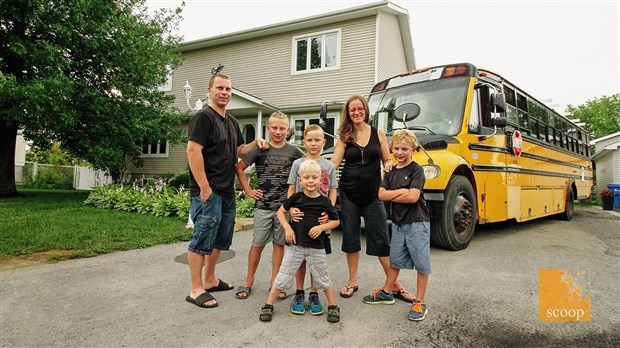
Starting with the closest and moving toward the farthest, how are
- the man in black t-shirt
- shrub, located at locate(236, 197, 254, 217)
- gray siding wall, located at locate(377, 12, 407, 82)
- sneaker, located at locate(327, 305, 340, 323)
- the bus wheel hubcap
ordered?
sneaker, located at locate(327, 305, 340, 323), the man in black t-shirt, the bus wheel hubcap, shrub, located at locate(236, 197, 254, 217), gray siding wall, located at locate(377, 12, 407, 82)

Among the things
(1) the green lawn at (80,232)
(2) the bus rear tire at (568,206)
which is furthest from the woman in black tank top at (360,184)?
(2) the bus rear tire at (568,206)

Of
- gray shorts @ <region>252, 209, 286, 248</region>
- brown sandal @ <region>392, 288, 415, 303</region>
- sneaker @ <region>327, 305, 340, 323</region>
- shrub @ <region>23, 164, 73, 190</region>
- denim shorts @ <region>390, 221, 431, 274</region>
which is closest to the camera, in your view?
sneaker @ <region>327, 305, 340, 323</region>

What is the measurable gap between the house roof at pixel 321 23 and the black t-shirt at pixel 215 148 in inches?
463

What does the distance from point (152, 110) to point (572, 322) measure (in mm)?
13791

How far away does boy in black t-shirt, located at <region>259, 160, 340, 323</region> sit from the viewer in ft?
9.39

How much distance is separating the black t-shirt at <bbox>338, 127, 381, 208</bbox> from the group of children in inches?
5.1

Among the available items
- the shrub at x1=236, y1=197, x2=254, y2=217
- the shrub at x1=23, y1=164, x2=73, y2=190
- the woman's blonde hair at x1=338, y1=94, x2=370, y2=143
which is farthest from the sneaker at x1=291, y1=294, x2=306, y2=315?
the shrub at x1=23, y1=164, x2=73, y2=190

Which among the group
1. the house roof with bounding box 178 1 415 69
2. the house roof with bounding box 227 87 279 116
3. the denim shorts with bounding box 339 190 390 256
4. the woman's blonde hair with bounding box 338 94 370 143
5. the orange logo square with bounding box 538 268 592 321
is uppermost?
the house roof with bounding box 178 1 415 69

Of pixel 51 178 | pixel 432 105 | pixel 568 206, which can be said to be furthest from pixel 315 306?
pixel 51 178

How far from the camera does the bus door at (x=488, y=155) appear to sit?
5.49 m

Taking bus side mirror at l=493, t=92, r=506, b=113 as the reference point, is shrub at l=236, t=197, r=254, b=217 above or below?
below

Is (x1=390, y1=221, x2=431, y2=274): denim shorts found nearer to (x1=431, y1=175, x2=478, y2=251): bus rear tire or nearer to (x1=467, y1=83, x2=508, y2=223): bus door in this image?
(x1=431, y1=175, x2=478, y2=251): bus rear tire

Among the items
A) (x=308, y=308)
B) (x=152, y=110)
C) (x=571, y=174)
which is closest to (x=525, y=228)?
(x=571, y=174)

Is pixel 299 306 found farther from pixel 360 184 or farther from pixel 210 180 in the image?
pixel 210 180
